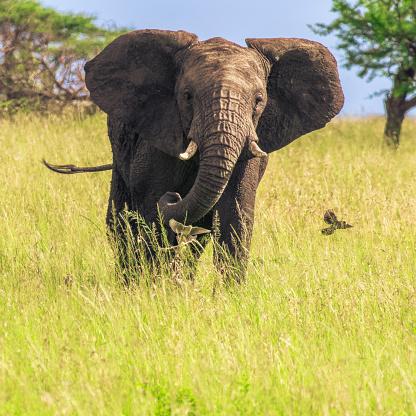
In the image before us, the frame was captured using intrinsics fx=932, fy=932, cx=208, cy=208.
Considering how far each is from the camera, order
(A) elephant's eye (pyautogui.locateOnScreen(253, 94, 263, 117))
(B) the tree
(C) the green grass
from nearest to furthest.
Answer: (C) the green grass < (A) elephant's eye (pyautogui.locateOnScreen(253, 94, 263, 117)) < (B) the tree

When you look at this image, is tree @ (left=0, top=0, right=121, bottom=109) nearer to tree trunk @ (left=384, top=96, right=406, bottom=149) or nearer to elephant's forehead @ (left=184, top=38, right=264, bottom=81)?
tree trunk @ (left=384, top=96, right=406, bottom=149)


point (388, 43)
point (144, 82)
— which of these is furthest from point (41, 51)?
point (144, 82)

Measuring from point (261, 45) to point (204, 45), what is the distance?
1.60 ft

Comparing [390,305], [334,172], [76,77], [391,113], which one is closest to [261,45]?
[390,305]

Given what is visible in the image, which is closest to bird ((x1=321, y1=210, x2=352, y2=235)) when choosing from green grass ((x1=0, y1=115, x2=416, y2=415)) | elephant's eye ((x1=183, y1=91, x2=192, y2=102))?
green grass ((x1=0, y1=115, x2=416, y2=415))

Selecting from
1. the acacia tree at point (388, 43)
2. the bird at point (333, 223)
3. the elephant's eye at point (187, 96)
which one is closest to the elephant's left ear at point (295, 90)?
the elephant's eye at point (187, 96)

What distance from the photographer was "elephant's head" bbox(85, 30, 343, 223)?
222 inches

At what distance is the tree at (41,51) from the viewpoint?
798 inches

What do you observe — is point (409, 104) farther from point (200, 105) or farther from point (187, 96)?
point (200, 105)

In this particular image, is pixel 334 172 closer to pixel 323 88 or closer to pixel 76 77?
pixel 323 88

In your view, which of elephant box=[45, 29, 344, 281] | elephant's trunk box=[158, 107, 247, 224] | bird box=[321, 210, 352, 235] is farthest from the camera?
bird box=[321, 210, 352, 235]

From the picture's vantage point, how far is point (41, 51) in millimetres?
21359

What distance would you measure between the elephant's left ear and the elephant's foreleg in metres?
0.30

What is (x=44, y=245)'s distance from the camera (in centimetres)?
836
